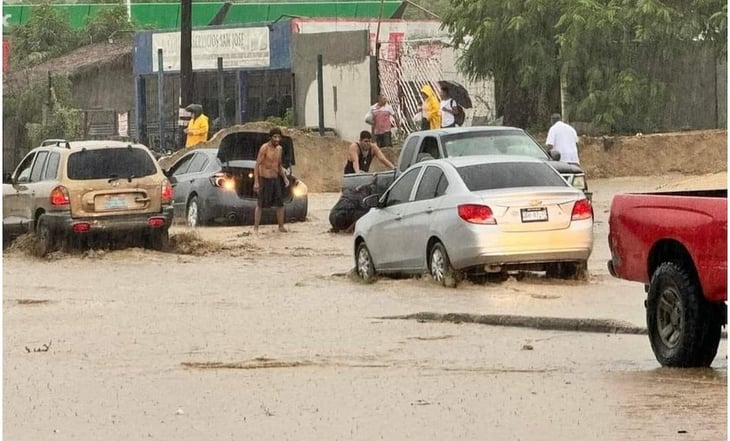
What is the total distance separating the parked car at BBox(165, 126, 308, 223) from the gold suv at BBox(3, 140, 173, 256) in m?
3.91

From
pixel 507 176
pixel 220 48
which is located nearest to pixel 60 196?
pixel 507 176

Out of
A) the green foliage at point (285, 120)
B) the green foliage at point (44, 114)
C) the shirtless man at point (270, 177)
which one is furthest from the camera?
the green foliage at point (44, 114)

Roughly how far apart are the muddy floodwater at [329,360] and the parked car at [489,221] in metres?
0.28

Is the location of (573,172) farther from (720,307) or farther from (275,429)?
(275,429)

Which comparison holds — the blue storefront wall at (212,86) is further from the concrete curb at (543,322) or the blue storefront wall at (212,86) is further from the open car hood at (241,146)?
the concrete curb at (543,322)

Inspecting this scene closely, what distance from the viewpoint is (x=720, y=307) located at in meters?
11.1

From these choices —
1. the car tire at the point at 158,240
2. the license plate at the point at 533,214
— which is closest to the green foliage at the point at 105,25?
the car tire at the point at 158,240

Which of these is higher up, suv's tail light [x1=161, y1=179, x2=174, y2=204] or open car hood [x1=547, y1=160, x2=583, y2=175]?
open car hood [x1=547, y1=160, x2=583, y2=175]

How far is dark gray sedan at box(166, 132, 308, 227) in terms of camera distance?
91.0ft

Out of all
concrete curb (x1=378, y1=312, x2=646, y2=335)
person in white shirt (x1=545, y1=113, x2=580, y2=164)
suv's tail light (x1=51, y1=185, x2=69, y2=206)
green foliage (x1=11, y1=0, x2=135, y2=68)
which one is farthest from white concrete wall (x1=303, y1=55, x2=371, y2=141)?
concrete curb (x1=378, y1=312, x2=646, y2=335)

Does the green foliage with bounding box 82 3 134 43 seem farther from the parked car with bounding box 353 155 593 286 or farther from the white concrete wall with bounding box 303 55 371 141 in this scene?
the parked car with bounding box 353 155 593 286

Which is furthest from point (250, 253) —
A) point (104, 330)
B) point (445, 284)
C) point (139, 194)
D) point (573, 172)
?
point (104, 330)

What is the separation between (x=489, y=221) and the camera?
684 inches

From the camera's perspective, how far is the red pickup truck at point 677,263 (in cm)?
1060
